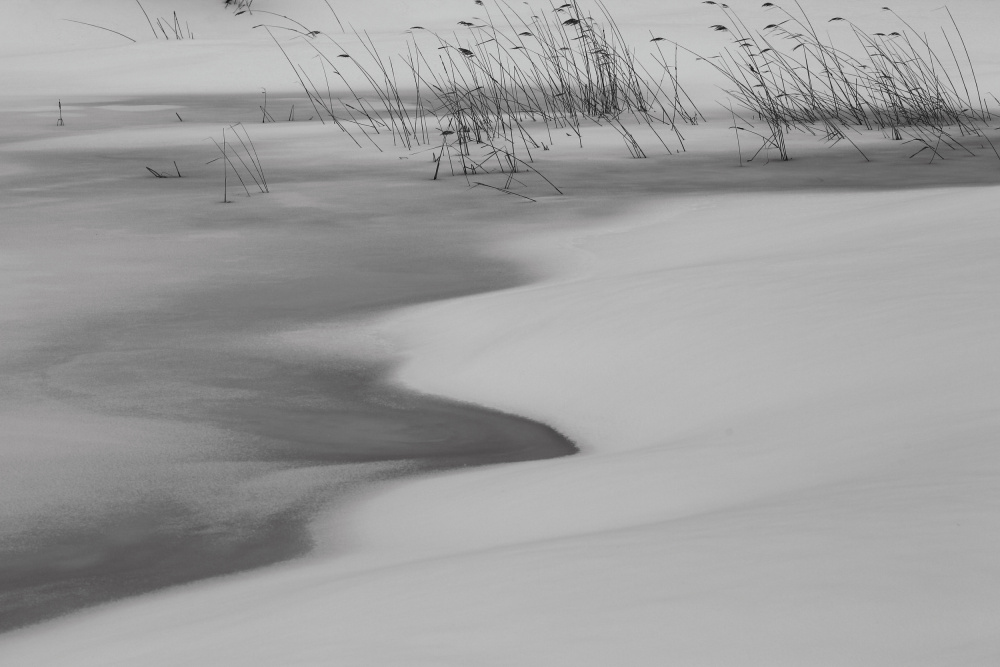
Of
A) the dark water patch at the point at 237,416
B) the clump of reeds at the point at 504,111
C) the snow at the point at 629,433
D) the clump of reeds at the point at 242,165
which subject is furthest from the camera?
the clump of reeds at the point at 504,111

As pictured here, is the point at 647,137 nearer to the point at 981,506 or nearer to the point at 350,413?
the point at 350,413

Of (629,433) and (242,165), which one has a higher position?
(242,165)


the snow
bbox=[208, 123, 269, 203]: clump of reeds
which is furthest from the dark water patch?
bbox=[208, 123, 269, 203]: clump of reeds

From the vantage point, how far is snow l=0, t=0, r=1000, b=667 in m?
0.73

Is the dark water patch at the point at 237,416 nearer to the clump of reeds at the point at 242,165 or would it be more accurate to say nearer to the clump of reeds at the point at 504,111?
the clump of reeds at the point at 242,165

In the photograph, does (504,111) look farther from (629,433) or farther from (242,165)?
(629,433)

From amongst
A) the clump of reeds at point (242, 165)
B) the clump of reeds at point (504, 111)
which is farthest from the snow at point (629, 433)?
the clump of reeds at point (504, 111)

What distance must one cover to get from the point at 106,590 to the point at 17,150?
3.47m

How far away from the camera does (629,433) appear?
57.1 inches

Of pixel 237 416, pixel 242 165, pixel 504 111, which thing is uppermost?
pixel 504 111

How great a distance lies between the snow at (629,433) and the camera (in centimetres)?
73

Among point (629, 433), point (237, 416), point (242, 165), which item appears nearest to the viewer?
point (629, 433)

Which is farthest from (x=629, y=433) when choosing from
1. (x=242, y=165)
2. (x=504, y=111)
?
(x=504, y=111)

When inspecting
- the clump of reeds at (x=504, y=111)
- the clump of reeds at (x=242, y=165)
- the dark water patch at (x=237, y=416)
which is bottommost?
the dark water patch at (x=237, y=416)
